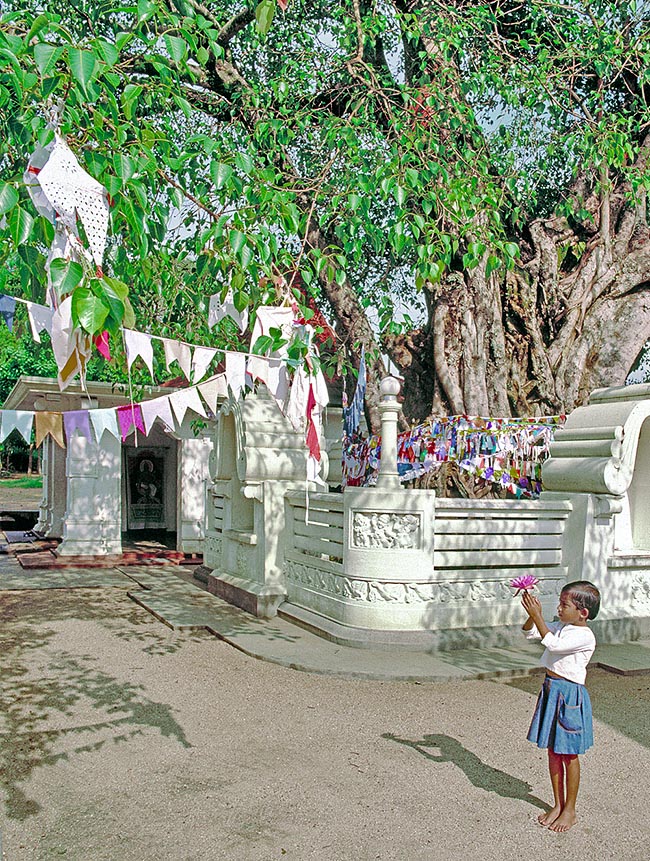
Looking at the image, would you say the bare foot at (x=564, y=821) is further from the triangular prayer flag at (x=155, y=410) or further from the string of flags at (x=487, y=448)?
the string of flags at (x=487, y=448)

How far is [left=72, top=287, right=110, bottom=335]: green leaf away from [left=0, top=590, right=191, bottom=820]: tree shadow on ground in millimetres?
2602

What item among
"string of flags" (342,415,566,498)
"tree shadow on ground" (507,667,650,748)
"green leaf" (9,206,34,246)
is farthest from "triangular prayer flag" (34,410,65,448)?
"string of flags" (342,415,566,498)

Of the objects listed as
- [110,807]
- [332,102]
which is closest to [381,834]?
[110,807]

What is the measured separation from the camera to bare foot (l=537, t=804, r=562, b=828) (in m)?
3.80

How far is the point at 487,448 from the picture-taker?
939cm

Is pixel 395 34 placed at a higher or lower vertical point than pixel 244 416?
higher

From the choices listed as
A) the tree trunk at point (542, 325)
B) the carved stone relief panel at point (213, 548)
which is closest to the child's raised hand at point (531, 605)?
the tree trunk at point (542, 325)

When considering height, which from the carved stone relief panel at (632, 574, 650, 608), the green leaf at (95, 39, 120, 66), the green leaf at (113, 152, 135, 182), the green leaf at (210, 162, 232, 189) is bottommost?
the carved stone relief panel at (632, 574, 650, 608)

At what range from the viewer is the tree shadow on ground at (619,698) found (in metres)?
5.36

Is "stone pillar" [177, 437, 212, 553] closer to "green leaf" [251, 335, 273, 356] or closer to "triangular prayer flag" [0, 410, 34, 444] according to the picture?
"triangular prayer flag" [0, 410, 34, 444]

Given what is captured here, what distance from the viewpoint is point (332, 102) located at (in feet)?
31.4

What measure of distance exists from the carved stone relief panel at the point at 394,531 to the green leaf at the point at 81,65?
4.72 metres

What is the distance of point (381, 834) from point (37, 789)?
1.93 metres

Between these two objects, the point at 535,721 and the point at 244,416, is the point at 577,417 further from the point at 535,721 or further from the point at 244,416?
the point at 535,721
